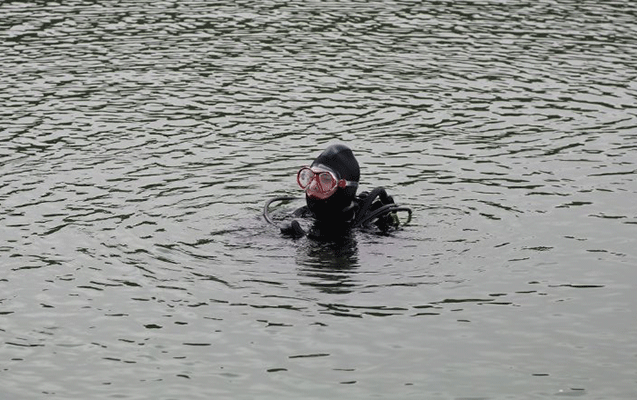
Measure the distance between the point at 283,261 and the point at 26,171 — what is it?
5634 mm

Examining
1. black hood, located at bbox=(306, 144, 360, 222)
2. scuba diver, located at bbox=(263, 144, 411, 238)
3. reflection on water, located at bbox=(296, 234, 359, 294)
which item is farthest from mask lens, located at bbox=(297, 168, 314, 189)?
reflection on water, located at bbox=(296, 234, 359, 294)

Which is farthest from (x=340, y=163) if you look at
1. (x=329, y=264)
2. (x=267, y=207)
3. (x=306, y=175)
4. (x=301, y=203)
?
(x=301, y=203)

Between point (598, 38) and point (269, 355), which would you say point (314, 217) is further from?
point (598, 38)

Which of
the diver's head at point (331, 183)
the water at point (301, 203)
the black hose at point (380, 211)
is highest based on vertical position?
the diver's head at point (331, 183)

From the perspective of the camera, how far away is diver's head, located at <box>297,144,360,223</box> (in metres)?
15.7

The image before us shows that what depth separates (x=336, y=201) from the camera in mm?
15898

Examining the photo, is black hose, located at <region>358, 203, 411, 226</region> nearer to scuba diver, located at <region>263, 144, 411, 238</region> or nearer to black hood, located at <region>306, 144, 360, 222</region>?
scuba diver, located at <region>263, 144, 411, 238</region>

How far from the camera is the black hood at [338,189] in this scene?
15.8m

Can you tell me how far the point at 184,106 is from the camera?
23062 millimetres

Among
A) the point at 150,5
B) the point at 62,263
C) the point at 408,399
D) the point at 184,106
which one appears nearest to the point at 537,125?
the point at 184,106

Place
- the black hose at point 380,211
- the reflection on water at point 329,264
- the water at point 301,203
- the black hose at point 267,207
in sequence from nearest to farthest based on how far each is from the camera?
1. the water at point 301,203
2. the reflection on water at point 329,264
3. the black hose at point 380,211
4. the black hose at point 267,207

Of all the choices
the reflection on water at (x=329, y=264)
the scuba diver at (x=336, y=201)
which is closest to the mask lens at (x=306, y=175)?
the scuba diver at (x=336, y=201)

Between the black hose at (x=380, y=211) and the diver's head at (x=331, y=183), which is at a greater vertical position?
the diver's head at (x=331, y=183)

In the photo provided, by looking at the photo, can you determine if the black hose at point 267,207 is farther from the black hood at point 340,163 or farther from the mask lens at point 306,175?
the black hood at point 340,163
